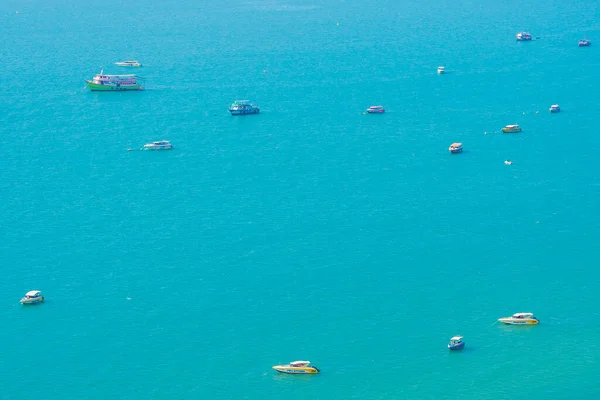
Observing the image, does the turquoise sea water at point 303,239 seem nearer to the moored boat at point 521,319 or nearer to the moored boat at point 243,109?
the moored boat at point 521,319

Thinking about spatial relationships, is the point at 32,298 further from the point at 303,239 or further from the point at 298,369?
the point at 303,239

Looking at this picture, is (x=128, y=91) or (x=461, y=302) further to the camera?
(x=128, y=91)

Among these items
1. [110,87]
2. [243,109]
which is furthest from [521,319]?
[110,87]

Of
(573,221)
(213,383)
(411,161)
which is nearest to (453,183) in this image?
(411,161)

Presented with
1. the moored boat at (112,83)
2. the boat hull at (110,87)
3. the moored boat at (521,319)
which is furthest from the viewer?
the boat hull at (110,87)

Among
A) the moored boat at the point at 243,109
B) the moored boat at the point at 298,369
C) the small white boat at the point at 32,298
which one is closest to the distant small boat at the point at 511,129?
the moored boat at the point at 243,109

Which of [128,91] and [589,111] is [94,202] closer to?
[128,91]
